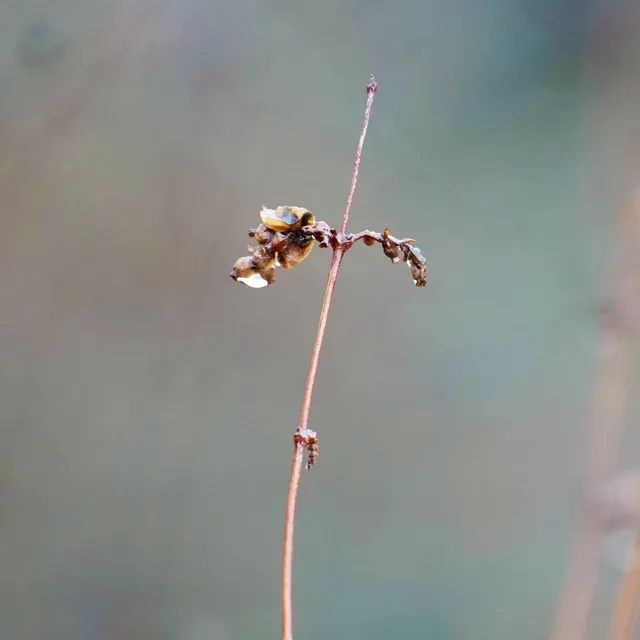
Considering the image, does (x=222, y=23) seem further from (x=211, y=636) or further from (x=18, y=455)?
(x=211, y=636)

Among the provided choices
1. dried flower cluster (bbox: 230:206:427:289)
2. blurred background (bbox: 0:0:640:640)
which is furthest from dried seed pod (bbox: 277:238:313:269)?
blurred background (bbox: 0:0:640:640)

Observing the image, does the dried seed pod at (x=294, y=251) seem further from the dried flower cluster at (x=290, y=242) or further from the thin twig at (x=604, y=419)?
the thin twig at (x=604, y=419)

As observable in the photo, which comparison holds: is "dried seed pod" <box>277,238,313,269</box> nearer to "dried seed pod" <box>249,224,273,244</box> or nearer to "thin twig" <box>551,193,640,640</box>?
"dried seed pod" <box>249,224,273,244</box>

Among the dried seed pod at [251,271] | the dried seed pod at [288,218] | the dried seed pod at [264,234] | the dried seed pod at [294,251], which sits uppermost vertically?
the dried seed pod at [288,218]

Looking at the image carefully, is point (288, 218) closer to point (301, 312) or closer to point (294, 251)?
point (294, 251)

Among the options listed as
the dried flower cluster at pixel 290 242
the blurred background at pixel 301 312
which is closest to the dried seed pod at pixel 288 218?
the dried flower cluster at pixel 290 242

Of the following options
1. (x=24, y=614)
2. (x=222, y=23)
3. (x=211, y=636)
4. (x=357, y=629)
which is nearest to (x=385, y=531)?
(x=357, y=629)

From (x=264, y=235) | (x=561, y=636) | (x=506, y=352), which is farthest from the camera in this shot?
(x=506, y=352)
